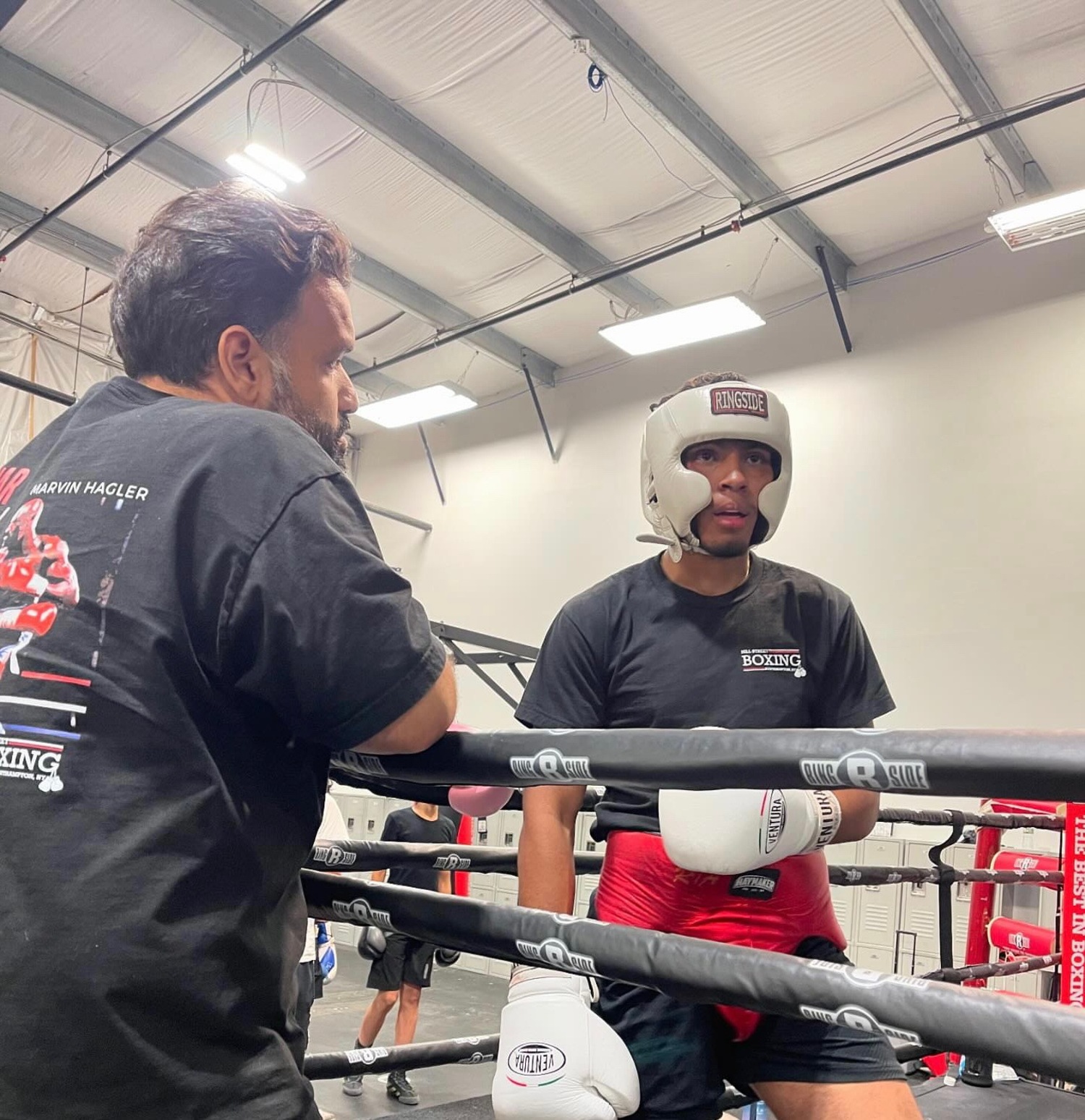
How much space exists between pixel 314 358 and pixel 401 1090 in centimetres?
449

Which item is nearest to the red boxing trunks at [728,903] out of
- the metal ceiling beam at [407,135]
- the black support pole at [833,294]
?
the metal ceiling beam at [407,135]

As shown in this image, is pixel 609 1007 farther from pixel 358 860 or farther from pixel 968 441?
pixel 968 441

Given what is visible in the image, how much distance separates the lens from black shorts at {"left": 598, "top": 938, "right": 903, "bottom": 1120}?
1.33m

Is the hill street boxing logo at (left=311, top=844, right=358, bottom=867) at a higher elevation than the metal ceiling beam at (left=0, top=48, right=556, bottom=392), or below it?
below

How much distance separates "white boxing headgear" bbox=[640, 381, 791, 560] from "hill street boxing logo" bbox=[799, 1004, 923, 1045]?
954 mm

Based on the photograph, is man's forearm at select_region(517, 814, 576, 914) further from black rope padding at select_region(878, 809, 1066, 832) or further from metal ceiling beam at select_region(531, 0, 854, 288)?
metal ceiling beam at select_region(531, 0, 854, 288)

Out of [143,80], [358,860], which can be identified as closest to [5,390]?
[143,80]

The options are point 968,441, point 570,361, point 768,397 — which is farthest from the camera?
point 570,361

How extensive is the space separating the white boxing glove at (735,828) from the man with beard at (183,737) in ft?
1.55

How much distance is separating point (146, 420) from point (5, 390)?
8.80 metres

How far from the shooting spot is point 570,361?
9.51m

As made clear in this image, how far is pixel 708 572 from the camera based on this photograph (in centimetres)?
175

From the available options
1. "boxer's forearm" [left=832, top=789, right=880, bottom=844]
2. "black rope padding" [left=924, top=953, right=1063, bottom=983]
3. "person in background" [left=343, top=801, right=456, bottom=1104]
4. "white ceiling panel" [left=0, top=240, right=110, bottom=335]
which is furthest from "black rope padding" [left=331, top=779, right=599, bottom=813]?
"white ceiling panel" [left=0, top=240, right=110, bottom=335]

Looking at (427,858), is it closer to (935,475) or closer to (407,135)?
(407,135)
